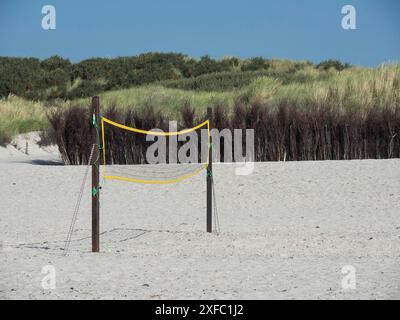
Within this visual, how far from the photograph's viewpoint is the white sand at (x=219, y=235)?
20.0ft

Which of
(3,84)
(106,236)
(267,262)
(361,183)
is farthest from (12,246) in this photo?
(3,84)

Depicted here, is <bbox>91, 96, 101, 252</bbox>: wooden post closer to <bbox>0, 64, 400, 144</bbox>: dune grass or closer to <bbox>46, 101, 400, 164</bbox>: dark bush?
<bbox>46, 101, 400, 164</bbox>: dark bush

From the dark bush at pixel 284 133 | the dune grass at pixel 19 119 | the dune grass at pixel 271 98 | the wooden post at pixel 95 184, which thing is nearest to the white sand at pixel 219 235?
the wooden post at pixel 95 184

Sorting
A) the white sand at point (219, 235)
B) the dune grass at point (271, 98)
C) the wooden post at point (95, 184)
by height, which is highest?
the dune grass at point (271, 98)

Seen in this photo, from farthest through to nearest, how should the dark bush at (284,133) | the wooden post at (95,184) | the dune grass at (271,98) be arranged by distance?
the dune grass at (271,98) < the dark bush at (284,133) < the wooden post at (95,184)

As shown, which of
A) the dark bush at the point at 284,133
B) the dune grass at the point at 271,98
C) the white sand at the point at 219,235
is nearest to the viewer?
the white sand at the point at 219,235

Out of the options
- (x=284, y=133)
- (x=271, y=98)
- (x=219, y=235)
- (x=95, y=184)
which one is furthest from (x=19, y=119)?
(x=95, y=184)

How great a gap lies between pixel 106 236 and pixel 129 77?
113ft

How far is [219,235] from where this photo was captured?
9.15 meters

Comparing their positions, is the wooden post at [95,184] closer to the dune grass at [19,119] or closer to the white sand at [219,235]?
the white sand at [219,235]

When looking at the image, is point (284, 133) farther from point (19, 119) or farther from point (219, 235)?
point (19, 119)

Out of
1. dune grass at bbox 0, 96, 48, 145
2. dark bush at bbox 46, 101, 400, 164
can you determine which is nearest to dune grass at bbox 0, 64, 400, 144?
dune grass at bbox 0, 96, 48, 145

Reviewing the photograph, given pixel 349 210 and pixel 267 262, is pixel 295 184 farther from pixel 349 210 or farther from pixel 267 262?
pixel 267 262
